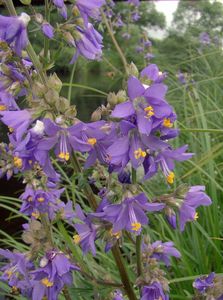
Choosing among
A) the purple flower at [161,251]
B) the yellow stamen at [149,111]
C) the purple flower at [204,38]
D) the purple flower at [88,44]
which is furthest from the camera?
the purple flower at [204,38]

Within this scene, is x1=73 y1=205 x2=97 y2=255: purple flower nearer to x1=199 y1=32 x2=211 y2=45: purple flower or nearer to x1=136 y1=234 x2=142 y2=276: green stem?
x1=136 y1=234 x2=142 y2=276: green stem

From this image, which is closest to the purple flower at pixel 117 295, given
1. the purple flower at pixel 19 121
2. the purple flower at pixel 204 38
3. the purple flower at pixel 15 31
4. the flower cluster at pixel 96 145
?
the flower cluster at pixel 96 145

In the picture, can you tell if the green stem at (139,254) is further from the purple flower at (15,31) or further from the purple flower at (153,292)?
the purple flower at (15,31)

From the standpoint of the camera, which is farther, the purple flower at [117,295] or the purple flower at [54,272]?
the purple flower at [117,295]

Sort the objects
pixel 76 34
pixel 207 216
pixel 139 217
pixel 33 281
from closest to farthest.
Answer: pixel 139 217 → pixel 76 34 → pixel 33 281 → pixel 207 216

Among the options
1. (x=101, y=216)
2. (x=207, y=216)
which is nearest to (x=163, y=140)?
(x=101, y=216)

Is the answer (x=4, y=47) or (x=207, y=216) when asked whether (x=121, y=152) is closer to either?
(x=4, y=47)

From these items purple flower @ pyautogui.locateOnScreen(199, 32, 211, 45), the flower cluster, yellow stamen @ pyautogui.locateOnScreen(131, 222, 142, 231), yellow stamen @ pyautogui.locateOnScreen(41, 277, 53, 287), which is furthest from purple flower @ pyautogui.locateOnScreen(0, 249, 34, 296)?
purple flower @ pyautogui.locateOnScreen(199, 32, 211, 45)
